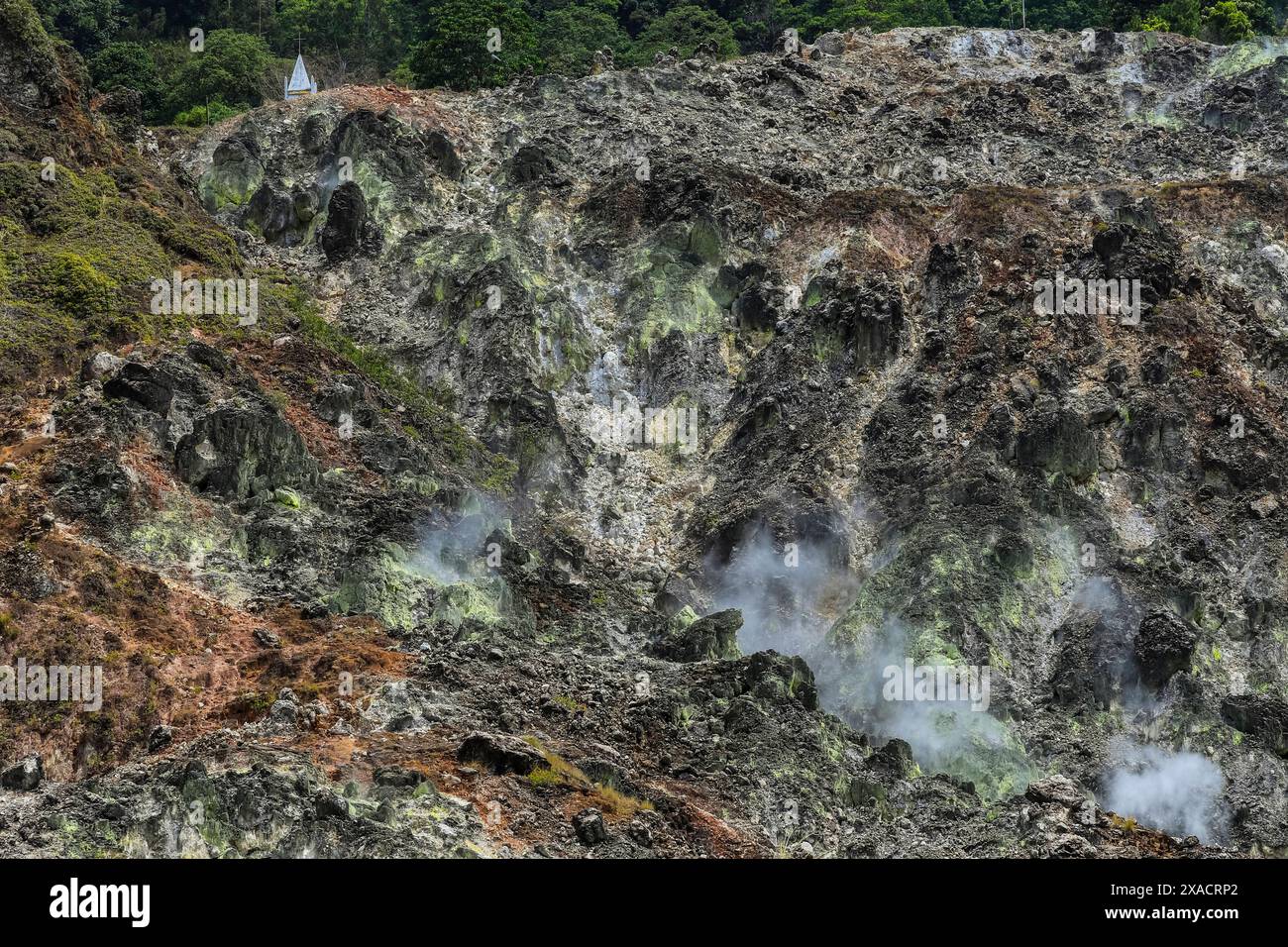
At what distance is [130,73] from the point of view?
5922 centimetres

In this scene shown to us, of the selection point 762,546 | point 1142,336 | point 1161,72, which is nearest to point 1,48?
point 762,546

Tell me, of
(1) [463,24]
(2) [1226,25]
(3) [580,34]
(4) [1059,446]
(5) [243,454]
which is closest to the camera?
(5) [243,454]

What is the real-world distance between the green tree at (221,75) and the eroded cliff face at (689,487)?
383 inches

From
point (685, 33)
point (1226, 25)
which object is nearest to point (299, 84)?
point (685, 33)

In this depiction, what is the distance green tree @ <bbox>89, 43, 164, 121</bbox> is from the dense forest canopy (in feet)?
0.17

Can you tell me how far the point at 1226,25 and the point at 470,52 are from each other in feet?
90.7

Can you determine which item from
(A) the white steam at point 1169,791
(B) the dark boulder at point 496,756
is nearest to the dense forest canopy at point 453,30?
(B) the dark boulder at point 496,756

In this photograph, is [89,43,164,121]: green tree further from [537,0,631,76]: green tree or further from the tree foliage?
[537,0,631,76]: green tree

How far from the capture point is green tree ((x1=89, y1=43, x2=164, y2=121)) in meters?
58.3

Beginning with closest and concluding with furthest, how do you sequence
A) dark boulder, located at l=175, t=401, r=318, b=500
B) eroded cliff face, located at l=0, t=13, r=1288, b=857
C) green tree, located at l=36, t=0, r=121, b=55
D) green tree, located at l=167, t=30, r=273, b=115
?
eroded cliff face, located at l=0, t=13, r=1288, b=857 < dark boulder, located at l=175, t=401, r=318, b=500 < green tree, located at l=167, t=30, r=273, b=115 < green tree, located at l=36, t=0, r=121, b=55

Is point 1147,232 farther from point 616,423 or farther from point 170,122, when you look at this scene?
point 170,122

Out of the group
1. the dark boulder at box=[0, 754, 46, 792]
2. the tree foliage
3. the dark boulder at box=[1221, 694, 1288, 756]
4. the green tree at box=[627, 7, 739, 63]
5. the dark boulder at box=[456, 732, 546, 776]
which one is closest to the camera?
the dark boulder at box=[0, 754, 46, 792]

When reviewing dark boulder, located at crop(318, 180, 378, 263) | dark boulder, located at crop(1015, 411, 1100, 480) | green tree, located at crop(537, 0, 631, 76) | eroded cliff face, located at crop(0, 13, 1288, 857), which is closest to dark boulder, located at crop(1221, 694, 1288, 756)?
eroded cliff face, located at crop(0, 13, 1288, 857)

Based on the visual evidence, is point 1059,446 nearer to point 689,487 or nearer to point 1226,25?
point 689,487
